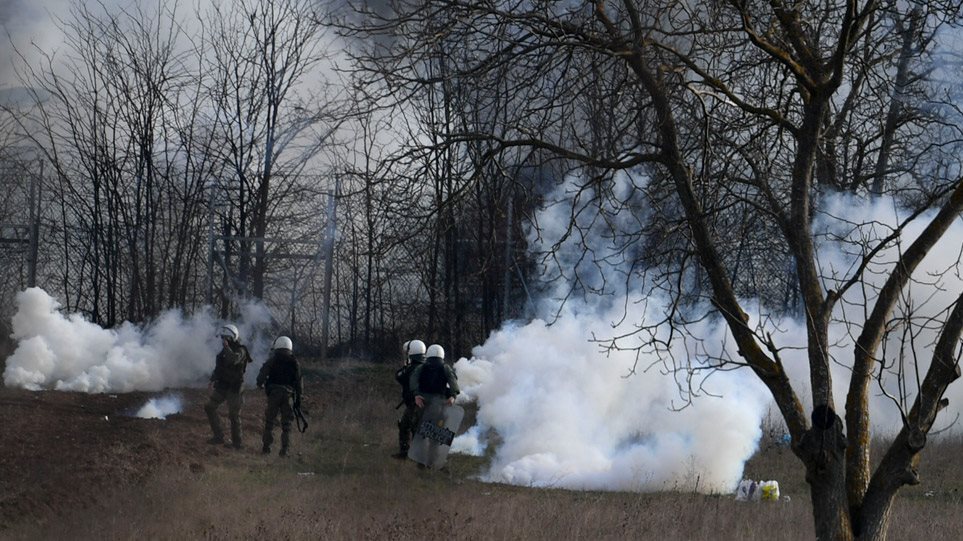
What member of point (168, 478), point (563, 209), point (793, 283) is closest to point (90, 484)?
point (168, 478)

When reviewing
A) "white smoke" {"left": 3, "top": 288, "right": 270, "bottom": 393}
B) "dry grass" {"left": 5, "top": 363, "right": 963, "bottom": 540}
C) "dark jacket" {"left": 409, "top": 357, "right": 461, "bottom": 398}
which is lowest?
"dry grass" {"left": 5, "top": 363, "right": 963, "bottom": 540}

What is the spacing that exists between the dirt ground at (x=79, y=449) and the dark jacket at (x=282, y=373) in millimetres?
1257

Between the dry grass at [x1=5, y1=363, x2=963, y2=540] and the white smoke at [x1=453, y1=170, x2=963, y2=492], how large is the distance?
0.89 meters

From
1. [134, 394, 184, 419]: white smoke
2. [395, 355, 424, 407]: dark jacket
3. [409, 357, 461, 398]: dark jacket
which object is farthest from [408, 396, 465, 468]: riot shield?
[134, 394, 184, 419]: white smoke

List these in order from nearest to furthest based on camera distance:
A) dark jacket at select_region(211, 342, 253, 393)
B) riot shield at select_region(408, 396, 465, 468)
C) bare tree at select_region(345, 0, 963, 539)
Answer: bare tree at select_region(345, 0, 963, 539) < riot shield at select_region(408, 396, 465, 468) < dark jacket at select_region(211, 342, 253, 393)

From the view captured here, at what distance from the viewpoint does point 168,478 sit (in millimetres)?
14203

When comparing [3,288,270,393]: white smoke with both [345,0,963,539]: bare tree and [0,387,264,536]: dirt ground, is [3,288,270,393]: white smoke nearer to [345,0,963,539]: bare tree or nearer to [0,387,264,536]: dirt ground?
[0,387,264,536]: dirt ground

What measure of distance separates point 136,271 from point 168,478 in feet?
71.4

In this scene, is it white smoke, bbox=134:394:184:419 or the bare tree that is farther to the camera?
white smoke, bbox=134:394:184:419

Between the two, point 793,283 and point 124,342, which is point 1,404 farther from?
point 793,283

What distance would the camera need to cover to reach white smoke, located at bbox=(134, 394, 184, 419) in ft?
68.8

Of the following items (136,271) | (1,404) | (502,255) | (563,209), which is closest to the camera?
(1,404)

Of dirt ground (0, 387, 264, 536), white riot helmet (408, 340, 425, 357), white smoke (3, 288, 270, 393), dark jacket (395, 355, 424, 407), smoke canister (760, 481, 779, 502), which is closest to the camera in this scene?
dirt ground (0, 387, 264, 536)

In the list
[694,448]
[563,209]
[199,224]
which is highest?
[199,224]
